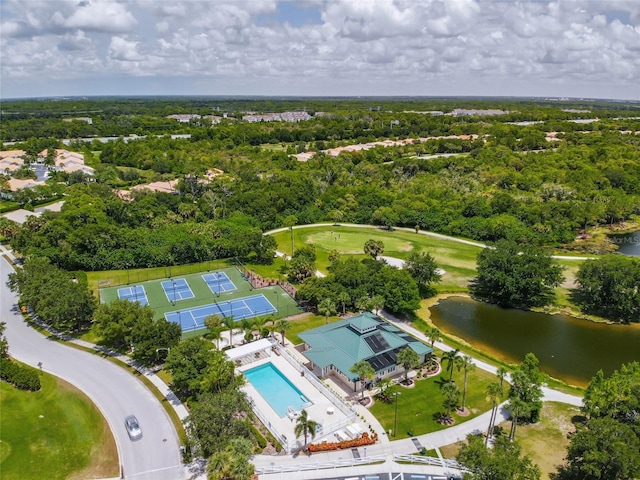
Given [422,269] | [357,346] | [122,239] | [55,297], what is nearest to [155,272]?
[122,239]

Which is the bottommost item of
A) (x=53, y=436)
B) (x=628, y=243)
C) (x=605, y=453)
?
(x=53, y=436)

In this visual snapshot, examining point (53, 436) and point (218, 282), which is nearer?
point (53, 436)

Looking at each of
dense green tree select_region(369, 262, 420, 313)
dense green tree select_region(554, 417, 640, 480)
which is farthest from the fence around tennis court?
dense green tree select_region(554, 417, 640, 480)

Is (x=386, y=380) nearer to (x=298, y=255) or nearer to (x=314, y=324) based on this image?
(x=314, y=324)

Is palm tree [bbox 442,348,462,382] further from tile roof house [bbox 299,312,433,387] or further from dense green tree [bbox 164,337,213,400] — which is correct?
dense green tree [bbox 164,337,213,400]

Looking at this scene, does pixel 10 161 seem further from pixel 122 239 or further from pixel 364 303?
pixel 364 303

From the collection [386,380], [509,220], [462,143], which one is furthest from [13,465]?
[462,143]
